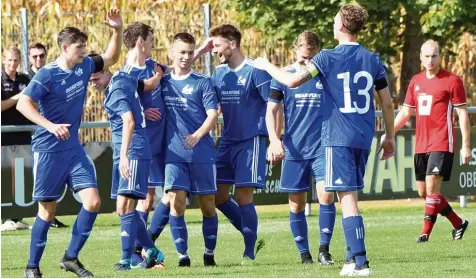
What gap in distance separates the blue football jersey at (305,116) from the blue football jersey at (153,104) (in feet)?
3.86

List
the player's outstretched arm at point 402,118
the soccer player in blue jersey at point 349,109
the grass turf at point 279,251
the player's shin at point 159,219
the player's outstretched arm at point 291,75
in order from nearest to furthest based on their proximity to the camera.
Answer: the player's outstretched arm at point 291,75 < the soccer player in blue jersey at point 349,109 < the grass turf at point 279,251 < the player's shin at point 159,219 < the player's outstretched arm at point 402,118

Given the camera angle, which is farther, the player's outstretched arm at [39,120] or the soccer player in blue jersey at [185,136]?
the soccer player in blue jersey at [185,136]

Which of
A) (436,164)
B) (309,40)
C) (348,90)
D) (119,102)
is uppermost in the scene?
(309,40)

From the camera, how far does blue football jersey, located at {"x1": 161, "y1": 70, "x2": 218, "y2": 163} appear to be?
13.0 m

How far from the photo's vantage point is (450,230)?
17.1 meters

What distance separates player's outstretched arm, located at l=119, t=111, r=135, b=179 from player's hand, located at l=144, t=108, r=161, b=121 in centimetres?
83

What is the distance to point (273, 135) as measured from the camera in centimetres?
1272

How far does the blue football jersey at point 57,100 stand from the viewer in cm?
1204

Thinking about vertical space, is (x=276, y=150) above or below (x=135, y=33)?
below

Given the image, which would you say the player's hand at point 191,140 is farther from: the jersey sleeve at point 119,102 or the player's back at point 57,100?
the player's back at point 57,100

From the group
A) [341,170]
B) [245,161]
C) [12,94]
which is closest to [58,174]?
[245,161]

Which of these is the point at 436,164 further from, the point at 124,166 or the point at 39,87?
the point at 39,87

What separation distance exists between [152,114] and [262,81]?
107 cm

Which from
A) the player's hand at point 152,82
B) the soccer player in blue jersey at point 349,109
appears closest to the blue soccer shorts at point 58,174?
the player's hand at point 152,82
